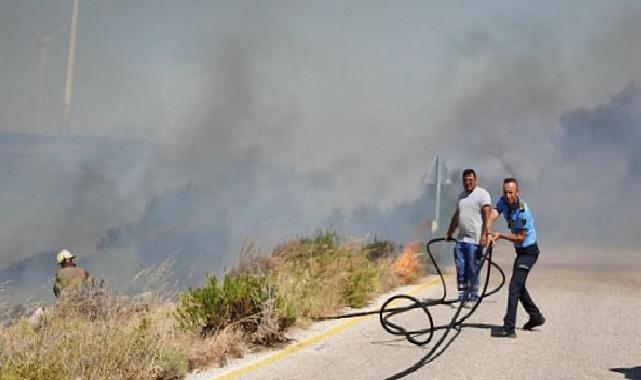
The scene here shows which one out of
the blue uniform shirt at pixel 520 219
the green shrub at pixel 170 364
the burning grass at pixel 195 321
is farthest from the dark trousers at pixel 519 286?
the green shrub at pixel 170 364

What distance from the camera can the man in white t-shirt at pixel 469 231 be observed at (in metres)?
12.2

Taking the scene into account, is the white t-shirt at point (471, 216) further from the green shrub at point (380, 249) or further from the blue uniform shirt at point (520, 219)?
the green shrub at point (380, 249)

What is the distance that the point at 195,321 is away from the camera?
9695mm

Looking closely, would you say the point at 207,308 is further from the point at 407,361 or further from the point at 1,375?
the point at 1,375

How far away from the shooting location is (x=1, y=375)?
21.7 feet

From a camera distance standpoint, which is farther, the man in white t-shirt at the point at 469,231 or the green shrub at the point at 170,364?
the man in white t-shirt at the point at 469,231

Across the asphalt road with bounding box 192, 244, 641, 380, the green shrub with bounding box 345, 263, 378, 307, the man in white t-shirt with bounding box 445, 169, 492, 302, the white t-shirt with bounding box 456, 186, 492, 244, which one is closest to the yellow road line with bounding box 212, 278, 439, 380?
the asphalt road with bounding box 192, 244, 641, 380

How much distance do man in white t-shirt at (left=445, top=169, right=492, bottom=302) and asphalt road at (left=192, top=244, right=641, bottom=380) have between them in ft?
1.49

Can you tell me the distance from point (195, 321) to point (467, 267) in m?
4.35

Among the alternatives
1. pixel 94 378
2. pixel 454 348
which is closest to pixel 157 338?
pixel 94 378

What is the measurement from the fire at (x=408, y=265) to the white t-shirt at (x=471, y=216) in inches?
179

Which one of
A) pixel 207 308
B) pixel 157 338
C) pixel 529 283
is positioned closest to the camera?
pixel 157 338

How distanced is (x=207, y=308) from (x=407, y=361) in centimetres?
263

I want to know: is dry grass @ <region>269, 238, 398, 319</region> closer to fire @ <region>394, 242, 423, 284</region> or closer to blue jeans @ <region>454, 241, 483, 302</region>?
fire @ <region>394, 242, 423, 284</region>
